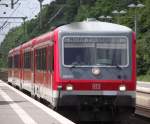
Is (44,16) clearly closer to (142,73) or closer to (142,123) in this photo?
(142,73)

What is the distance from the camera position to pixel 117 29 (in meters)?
20.2

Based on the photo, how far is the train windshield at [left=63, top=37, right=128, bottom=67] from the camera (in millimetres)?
19781

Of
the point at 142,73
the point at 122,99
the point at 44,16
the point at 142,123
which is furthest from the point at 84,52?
the point at 44,16

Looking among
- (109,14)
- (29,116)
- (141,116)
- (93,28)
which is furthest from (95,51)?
(109,14)

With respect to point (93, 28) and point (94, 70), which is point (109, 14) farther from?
point (94, 70)

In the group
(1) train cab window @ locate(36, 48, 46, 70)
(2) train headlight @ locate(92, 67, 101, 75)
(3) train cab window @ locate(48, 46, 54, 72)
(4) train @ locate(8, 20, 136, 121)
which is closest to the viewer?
(4) train @ locate(8, 20, 136, 121)

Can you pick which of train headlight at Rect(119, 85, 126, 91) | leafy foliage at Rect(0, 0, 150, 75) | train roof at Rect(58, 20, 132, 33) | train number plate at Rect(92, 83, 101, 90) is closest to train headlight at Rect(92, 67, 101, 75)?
train number plate at Rect(92, 83, 101, 90)

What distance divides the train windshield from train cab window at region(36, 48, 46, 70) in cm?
378

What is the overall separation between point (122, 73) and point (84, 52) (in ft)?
3.91

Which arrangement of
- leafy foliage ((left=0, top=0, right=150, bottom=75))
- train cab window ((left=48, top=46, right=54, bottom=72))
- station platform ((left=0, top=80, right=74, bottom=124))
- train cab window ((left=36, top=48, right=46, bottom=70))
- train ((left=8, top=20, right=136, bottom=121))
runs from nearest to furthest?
station platform ((left=0, top=80, right=74, bottom=124)) < train ((left=8, top=20, right=136, bottom=121)) < train cab window ((left=48, top=46, right=54, bottom=72)) < train cab window ((left=36, top=48, right=46, bottom=70)) < leafy foliage ((left=0, top=0, right=150, bottom=75))

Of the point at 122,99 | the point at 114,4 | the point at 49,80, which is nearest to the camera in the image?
the point at 122,99

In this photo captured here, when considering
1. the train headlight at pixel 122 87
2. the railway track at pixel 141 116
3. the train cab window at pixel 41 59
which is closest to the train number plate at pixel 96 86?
the train headlight at pixel 122 87

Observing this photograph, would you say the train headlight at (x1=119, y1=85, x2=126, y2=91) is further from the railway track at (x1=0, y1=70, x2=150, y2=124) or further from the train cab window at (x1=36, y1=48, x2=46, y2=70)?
the train cab window at (x1=36, y1=48, x2=46, y2=70)

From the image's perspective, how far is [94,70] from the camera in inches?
774
